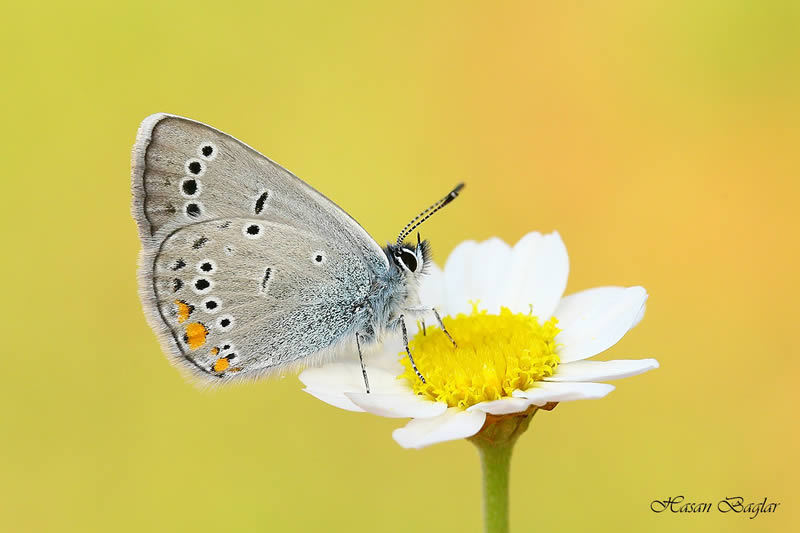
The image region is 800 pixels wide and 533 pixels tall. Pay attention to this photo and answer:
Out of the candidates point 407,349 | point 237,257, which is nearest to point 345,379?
point 407,349

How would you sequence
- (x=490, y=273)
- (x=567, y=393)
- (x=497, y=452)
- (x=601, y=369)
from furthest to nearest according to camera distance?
(x=490, y=273)
(x=601, y=369)
(x=497, y=452)
(x=567, y=393)

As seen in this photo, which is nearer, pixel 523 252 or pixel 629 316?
pixel 629 316

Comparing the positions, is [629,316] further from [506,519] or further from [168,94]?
[168,94]

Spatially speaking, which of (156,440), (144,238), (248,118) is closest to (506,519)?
(144,238)

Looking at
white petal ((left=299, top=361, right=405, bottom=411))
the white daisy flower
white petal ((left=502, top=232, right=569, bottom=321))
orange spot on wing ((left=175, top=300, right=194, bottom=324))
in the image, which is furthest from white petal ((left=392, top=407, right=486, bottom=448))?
orange spot on wing ((left=175, top=300, right=194, bottom=324))

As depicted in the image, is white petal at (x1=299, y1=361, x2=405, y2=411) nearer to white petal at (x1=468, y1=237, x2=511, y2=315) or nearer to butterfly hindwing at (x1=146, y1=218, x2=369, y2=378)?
butterfly hindwing at (x1=146, y1=218, x2=369, y2=378)

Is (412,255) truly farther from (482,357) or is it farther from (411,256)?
(482,357)
